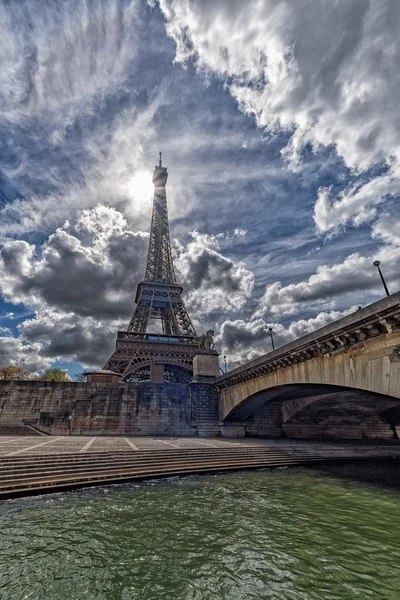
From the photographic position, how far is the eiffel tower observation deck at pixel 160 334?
123ft

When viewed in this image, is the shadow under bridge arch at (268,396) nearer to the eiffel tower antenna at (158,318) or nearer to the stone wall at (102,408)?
the stone wall at (102,408)

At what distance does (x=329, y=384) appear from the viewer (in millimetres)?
13406

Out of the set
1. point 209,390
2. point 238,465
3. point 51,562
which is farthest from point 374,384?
point 209,390

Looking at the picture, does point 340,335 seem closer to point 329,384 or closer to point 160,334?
point 329,384

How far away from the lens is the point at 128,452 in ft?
43.8

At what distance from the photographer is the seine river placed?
3.89 metres

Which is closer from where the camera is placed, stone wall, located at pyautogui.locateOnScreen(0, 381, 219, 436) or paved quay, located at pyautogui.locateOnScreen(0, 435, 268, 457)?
paved quay, located at pyautogui.locateOnScreen(0, 435, 268, 457)

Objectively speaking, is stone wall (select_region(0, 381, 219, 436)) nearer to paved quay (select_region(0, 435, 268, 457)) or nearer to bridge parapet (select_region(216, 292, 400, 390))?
paved quay (select_region(0, 435, 268, 457))

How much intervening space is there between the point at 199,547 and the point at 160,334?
38641 millimetres

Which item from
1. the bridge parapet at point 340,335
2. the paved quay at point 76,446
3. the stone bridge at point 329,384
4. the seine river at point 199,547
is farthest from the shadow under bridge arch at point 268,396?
the seine river at point 199,547

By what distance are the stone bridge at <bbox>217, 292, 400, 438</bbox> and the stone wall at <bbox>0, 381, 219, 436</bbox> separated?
13.7 feet

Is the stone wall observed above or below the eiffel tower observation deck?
below

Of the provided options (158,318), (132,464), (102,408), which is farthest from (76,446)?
(158,318)

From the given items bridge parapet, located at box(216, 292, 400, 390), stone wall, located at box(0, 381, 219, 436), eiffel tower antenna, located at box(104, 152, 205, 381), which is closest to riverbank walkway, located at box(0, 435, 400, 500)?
bridge parapet, located at box(216, 292, 400, 390)
